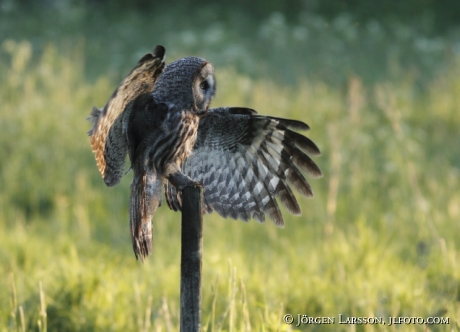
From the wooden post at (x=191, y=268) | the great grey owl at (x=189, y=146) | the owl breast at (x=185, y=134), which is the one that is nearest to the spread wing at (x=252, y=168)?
the great grey owl at (x=189, y=146)

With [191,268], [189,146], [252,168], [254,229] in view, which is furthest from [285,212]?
[191,268]

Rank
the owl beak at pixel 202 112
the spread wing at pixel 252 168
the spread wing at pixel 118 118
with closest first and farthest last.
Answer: the spread wing at pixel 118 118
the owl beak at pixel 202 112
the spread wing at pixel 252 168

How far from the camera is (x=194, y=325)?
94.7 inches

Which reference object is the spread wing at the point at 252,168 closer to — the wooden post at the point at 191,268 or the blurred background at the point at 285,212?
the blurred background at the point at 285,212

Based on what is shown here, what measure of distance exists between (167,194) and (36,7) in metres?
14.2

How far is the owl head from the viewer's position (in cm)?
254

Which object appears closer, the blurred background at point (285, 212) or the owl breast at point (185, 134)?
the owl breast at point (185, 134)

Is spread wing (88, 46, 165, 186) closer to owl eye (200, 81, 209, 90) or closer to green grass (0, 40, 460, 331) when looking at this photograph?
owl eye (200, 81, 209, 90)

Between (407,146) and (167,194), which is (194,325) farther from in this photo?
(407,146)

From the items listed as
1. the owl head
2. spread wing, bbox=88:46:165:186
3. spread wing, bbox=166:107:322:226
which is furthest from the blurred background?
the owl head

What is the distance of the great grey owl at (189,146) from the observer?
2521 millimetres

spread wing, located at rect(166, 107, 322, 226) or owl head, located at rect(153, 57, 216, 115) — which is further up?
owl head, located at rect(153, 57, 216, 115)

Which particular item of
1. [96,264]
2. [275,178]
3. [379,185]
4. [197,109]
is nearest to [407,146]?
[379,185]

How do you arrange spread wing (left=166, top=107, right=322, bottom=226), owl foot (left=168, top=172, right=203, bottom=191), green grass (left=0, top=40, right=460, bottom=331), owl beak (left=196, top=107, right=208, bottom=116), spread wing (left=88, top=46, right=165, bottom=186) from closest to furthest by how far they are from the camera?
1. spread wing (left=88, top=46, right=165, bottom=186)
2. owl foot (left=168, top=172, right=203, bottom=191)
3. owl beak (left=196, top=107, right=208, bottom=116)
4. spread wing (left=166, top=107, right=322, bottom=226)
5. green grass (left=0, top=40, right=460, bottom=331)
